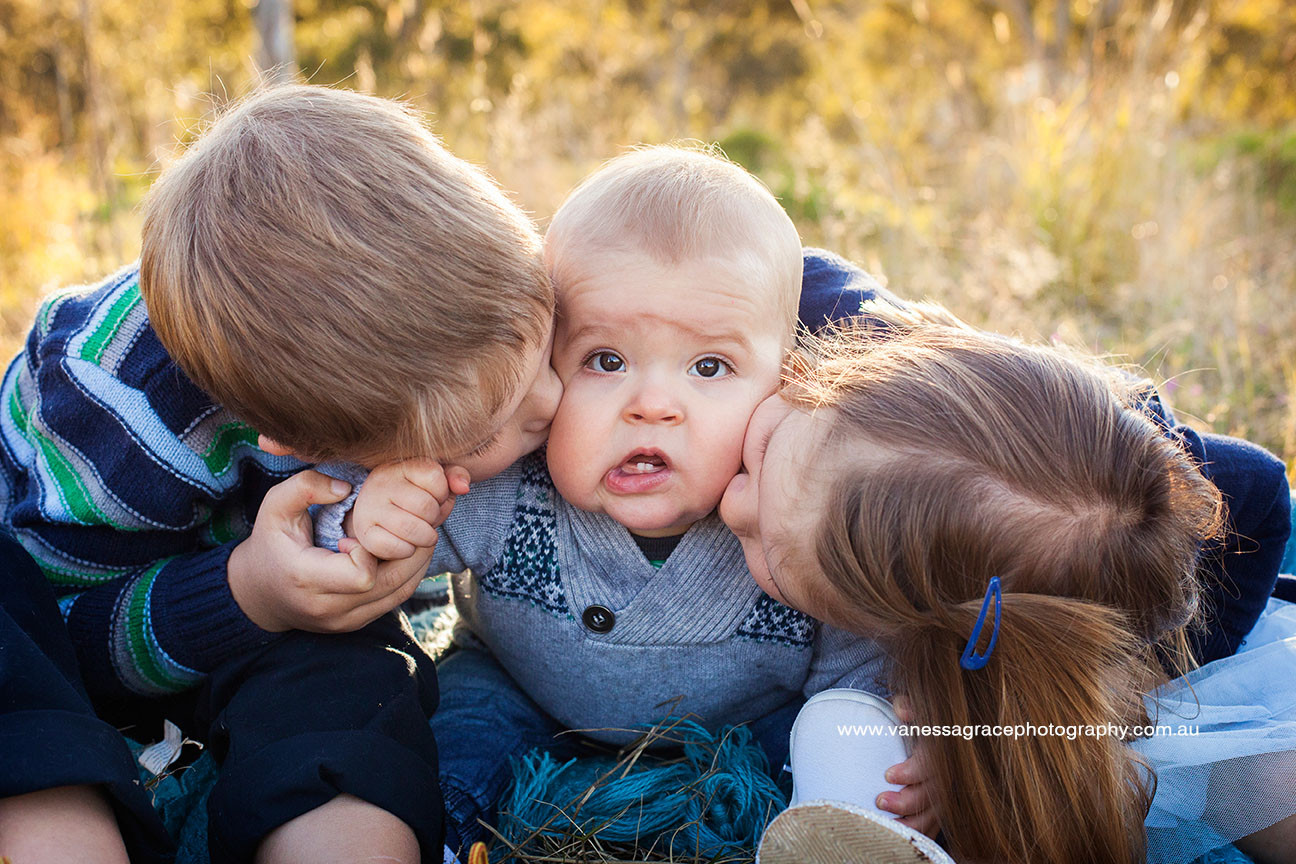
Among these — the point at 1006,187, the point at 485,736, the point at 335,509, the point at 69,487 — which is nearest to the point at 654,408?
the point at 335,509

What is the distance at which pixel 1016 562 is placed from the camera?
1289 millimetres

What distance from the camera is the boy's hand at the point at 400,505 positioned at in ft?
4.76

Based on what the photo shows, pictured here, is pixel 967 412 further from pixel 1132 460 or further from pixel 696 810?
pixel 696 810

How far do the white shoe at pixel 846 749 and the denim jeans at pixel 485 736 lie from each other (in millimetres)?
329

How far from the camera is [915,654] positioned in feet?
4.58

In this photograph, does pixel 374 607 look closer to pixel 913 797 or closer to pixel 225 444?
pixel 225 444

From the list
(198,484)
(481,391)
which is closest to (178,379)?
(198,484)

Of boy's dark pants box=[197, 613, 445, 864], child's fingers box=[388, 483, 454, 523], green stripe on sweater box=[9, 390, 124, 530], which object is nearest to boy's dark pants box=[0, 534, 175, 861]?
boy's dark pants box=[197, 613, 445, 864]

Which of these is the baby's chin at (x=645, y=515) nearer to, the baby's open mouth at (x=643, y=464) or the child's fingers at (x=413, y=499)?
the baby's open mouth at (x=643, y=464)

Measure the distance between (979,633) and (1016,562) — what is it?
104mm

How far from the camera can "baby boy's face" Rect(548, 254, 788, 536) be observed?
1.52 m

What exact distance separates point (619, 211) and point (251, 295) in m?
0.58

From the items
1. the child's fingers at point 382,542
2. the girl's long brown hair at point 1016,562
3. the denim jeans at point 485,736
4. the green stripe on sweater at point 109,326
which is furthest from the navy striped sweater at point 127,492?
the girl's long brown hair at point 1016,562

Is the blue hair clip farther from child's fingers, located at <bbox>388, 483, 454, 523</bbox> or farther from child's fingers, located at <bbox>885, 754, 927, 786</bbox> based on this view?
child's fingers, located at <bbox>388, 483, 454, 523</bbox>
